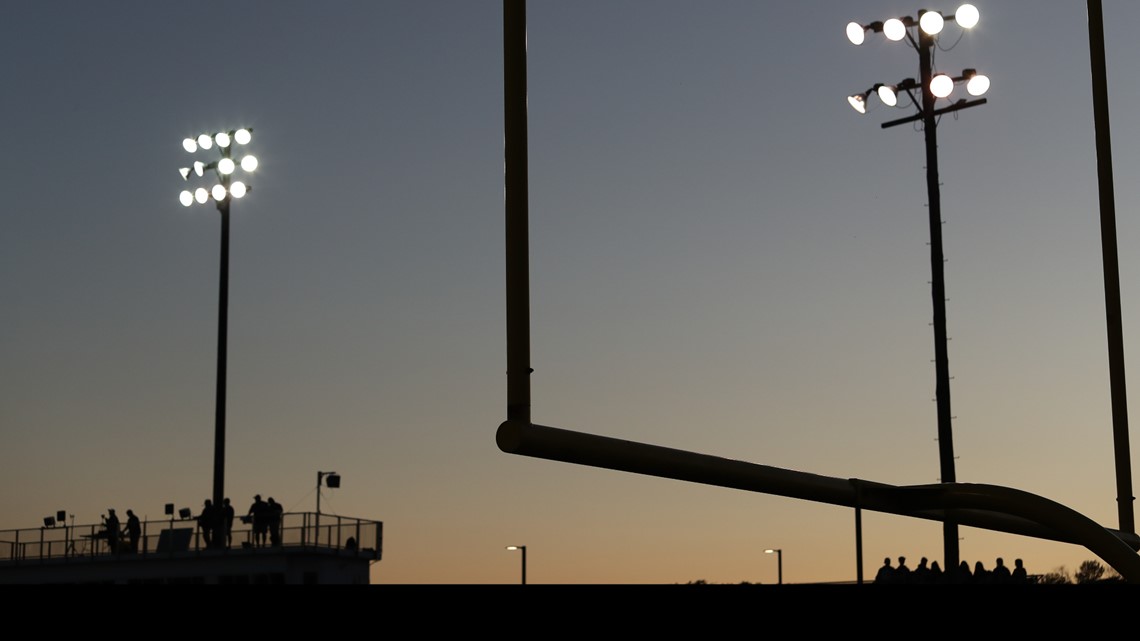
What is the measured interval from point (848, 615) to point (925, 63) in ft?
47.5

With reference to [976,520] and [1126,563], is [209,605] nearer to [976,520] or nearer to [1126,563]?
[1126,563]

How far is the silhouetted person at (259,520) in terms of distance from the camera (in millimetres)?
25406

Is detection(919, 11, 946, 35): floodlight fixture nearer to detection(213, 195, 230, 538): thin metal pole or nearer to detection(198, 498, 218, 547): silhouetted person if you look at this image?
detection(213, 195, 230, 538): thin metal pole

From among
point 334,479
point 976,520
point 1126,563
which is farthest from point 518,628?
point 334,479

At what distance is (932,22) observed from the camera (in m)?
15.6

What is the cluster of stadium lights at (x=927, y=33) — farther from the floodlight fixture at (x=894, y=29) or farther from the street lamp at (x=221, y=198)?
the street lamp at (x=221, y=198)

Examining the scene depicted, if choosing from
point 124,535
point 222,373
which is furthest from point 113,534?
point 222,373

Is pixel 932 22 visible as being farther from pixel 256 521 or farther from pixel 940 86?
pixel 256 521

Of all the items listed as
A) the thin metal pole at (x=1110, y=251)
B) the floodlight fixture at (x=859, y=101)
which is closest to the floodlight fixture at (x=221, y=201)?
the floodlight fixture at (x=859, y=101)

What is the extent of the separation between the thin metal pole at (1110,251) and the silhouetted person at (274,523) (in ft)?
69.4

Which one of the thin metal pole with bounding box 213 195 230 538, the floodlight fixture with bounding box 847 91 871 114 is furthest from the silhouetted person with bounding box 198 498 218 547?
the floodlight fixture with bounding box 847 91 871 114

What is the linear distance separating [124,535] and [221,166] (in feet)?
25.1

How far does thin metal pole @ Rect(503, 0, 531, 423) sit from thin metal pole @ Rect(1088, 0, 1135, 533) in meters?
3.09

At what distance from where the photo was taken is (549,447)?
3.17 metres
